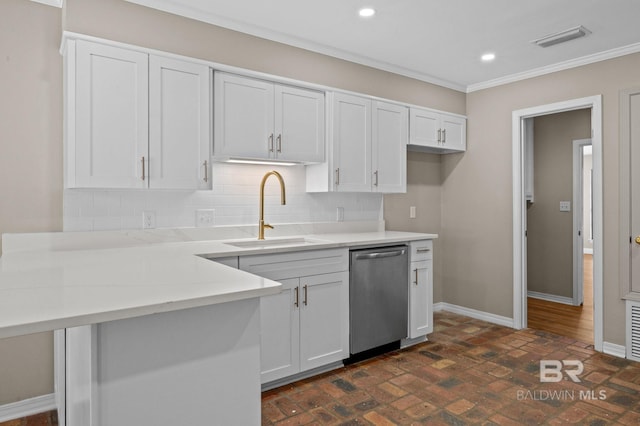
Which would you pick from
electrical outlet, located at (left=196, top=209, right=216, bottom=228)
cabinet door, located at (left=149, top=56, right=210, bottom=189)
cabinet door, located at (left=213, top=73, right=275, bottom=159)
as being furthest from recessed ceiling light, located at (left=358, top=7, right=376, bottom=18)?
electrical outlet, located at (left=196, top=209, right=216, bottom=228)

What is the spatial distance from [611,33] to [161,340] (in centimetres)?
366

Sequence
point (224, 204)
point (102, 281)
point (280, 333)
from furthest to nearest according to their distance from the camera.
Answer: point (224, 204)
point (280, 333)
point (102, 281)

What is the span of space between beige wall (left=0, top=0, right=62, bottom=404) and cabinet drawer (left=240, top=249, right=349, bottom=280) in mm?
1230

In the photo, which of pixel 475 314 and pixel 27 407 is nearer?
pixel 27 407

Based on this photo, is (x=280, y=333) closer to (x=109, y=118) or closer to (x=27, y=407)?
(x=27, y=407)

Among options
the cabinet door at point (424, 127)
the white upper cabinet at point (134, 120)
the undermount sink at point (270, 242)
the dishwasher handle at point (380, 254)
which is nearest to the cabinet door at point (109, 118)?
the white upper cabinet at point (134, 120)

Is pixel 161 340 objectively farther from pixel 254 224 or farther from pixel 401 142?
pixel 401 142

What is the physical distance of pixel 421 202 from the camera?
177 inches

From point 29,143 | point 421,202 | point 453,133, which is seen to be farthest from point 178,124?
point 453,133

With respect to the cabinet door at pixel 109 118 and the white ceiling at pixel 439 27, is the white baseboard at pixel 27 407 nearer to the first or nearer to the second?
the cabinet door at pixel 109 118

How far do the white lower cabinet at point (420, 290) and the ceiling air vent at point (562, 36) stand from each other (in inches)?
71.7

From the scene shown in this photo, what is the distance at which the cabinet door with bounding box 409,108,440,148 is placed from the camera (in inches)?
155

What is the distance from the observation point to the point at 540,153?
5258mm

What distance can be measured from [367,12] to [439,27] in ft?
1.97
